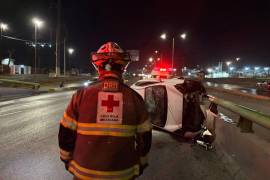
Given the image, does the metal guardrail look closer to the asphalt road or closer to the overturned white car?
the overturned white car

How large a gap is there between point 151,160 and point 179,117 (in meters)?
1.71

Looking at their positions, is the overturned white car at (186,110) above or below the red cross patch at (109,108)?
below

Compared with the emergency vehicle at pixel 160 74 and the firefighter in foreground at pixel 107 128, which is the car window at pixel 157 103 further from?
the firefighter in foreground at pixel 107 128

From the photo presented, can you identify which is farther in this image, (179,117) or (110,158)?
(179,117)

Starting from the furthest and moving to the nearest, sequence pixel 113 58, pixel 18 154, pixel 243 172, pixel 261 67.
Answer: pixel 261 67, pixel 18 154, pixel 243 172, pixel 113 58

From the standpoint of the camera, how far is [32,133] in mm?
9469

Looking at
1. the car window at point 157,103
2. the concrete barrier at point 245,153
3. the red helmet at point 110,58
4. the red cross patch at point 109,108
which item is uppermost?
the red helmet at point 110,58

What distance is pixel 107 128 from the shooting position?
2.72 meters

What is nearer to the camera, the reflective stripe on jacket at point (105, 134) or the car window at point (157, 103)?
the reflective stripe on jacket at point (105, 134)

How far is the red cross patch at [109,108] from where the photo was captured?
2.74 m

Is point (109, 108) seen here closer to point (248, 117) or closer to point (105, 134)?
point (105, 134)

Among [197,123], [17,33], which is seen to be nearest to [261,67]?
[17,33]

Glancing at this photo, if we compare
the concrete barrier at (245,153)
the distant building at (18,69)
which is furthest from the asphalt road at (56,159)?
the distant building at (18,69)

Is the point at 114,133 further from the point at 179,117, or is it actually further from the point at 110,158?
the point at 179,117
